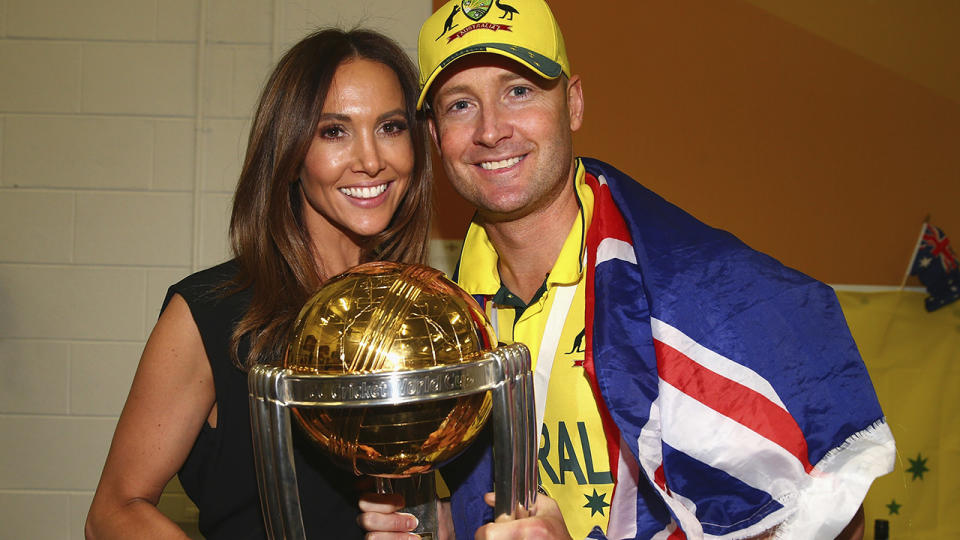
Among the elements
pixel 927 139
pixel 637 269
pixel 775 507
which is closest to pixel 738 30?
pixel 927 139

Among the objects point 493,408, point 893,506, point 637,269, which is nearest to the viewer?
point 493,408

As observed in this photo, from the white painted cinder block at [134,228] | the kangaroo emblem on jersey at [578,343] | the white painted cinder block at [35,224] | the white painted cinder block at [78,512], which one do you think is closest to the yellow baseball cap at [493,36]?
the kangaroo emblem on jersey at [578,343]

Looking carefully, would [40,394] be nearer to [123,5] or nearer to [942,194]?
[123,5]

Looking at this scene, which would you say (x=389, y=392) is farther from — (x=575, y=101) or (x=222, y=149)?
(x=222, y=149)

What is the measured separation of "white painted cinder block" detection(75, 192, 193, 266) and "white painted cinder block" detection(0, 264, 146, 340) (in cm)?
6

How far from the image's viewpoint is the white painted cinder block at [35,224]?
103 inches

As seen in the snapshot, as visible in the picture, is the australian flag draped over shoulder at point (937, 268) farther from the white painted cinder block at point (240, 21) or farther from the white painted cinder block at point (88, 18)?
the white painted cinder block at point (88, 18)

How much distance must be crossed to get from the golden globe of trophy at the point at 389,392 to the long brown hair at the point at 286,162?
40cm

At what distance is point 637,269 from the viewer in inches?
55.4

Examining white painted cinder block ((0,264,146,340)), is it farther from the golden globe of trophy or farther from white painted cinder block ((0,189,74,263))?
the golden globe of trophy

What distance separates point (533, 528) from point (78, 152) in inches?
91.4

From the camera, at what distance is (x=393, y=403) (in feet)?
3.02

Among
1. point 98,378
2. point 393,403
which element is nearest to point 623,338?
point 393,403

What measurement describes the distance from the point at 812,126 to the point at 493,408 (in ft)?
6.88
